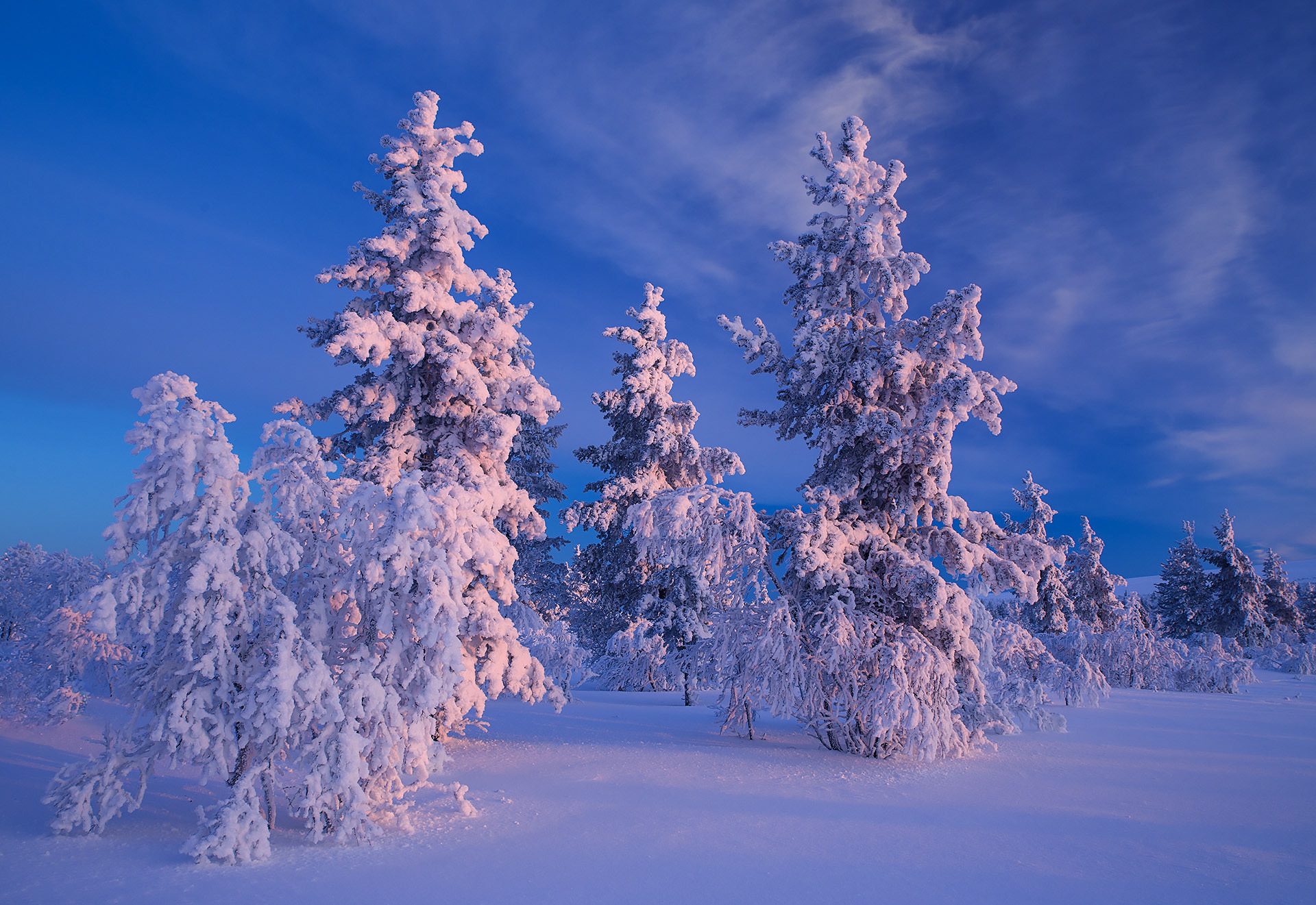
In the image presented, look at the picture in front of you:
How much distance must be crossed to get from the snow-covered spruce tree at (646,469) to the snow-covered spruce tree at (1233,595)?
41633 millimetres

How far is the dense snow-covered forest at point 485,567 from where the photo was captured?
7000 mm

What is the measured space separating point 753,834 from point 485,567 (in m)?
4.81

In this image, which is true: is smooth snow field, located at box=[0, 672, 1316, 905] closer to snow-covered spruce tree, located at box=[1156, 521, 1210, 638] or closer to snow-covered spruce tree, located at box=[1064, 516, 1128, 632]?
snow-covered spruce tree, located at box=[1064, 516, 1128, 632]

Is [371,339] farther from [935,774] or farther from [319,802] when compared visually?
[935,774]

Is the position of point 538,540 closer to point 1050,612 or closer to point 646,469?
point 646,469

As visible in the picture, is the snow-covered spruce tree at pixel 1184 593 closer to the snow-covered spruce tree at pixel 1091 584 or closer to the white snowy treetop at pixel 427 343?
the snow-covered spruce tree at pixel 1091 584

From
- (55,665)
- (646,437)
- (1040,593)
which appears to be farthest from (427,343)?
(1040,593)

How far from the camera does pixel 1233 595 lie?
4259 cm

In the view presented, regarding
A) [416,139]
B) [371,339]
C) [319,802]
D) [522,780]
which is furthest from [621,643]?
[416,139]

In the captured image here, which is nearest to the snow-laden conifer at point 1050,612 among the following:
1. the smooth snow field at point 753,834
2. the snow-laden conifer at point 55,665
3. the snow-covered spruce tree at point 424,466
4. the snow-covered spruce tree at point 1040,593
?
the snow-covered spruce tree at point 1040,593

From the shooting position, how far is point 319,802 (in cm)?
690

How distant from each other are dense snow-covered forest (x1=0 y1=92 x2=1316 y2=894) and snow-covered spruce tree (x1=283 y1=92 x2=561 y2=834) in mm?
57

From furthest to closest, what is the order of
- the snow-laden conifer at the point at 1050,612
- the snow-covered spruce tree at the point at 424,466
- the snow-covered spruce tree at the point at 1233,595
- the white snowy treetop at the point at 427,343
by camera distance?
1. the snow-covered spruce tree at the point at 1233,595
2. the snow-laden conifer at the point at 1050,612
3. the white snowy treetop at the point at 427,343
4. the snow-covered spruce tree at the point at 424,466

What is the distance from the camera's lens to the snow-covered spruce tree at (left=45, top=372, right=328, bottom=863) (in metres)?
6.72
